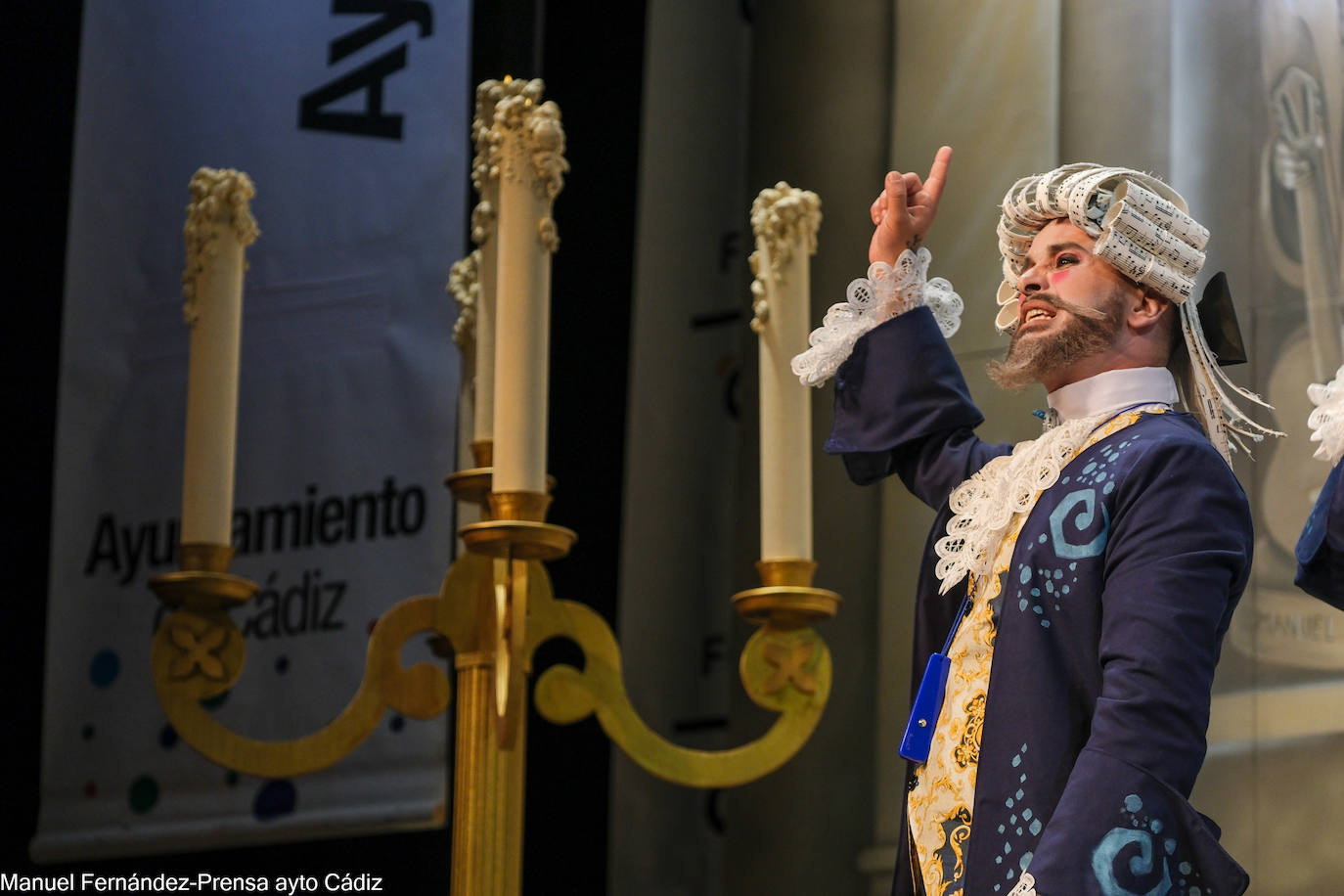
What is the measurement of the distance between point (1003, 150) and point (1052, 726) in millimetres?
1026

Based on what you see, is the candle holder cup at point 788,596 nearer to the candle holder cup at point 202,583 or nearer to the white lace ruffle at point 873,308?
the white lace ruffle at point 873,308

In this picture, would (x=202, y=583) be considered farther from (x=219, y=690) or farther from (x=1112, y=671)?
(x=1112, y=671)

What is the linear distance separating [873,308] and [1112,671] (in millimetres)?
498

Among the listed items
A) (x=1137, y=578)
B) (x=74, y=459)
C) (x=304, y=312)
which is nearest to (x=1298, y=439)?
(x=1137, y=578)

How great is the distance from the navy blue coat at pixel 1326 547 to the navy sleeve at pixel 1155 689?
0.15ft

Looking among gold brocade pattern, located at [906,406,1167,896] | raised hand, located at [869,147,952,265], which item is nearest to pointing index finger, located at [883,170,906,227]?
raised hand, located at [869,147,952,265]

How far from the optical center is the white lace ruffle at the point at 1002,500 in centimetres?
145

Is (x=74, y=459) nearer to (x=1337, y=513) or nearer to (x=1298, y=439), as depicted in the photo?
(x=1298, y=439)

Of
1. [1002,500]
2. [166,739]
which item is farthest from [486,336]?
[166,739]

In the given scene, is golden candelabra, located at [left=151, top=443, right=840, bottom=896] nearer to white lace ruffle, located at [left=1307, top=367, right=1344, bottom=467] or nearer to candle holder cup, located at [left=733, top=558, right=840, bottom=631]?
candle holder cup, located at [left=733, top=558, right=840, bottom=631]

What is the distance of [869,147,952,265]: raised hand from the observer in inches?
63.4

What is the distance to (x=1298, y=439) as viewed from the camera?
1.85m

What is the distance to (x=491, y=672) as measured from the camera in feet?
5.21

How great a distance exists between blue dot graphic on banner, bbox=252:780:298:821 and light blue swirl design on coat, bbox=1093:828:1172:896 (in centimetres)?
149
